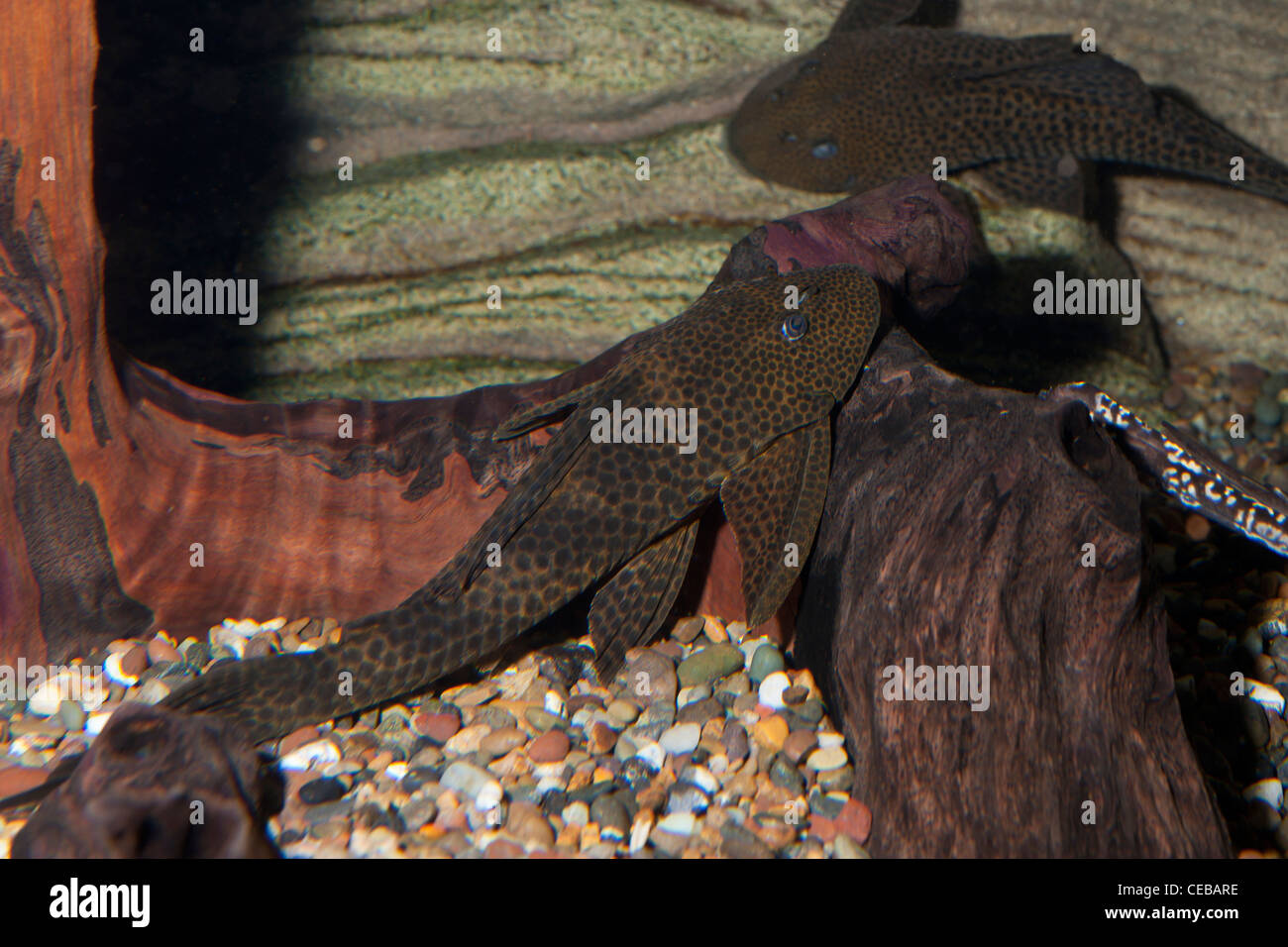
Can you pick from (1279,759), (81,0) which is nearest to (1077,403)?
(1279,759)

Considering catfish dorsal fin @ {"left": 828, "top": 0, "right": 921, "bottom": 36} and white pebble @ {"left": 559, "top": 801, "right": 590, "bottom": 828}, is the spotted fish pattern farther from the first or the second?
catfish dorsal fin @ {"left": 828, "top": 0, "right": 921, "bottom": 36}

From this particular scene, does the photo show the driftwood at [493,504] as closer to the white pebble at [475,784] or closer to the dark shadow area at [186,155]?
the white pebble at [475,784]

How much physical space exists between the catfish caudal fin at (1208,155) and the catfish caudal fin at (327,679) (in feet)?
16.5

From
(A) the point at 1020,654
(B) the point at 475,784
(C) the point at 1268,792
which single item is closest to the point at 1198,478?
(C) the point at 1268,792

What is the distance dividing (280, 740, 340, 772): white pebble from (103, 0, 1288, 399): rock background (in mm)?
3007

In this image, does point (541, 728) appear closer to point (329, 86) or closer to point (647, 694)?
point (647, 694)

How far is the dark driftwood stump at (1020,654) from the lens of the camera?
7.41ft

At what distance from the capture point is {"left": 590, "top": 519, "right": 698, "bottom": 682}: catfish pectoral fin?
3.08 m

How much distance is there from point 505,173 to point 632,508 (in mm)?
3037

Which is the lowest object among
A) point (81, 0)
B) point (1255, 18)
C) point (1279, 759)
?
point (1279, 759)

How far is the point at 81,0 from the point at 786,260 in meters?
2.90

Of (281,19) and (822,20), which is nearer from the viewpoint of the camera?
(281,19)
